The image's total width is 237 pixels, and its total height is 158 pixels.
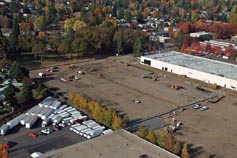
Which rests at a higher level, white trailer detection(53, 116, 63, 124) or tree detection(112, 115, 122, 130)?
tree detection(112, 115, 122, 130)

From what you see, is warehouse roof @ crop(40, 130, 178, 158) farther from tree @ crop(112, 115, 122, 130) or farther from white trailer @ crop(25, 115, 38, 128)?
white trailer @ crop(25, 115, 38, 128)

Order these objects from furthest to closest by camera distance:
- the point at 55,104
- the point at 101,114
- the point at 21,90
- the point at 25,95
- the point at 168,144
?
the point at 21,90 → the point at 55,104 → the point at 25,95 → the point at 101,114 → the point at 168,144

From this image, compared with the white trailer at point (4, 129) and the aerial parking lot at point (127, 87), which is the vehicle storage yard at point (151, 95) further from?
the white trailer at point (4, 129)

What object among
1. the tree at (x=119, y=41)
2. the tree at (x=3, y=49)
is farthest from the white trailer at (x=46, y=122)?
the tree at (x=119, y=41)

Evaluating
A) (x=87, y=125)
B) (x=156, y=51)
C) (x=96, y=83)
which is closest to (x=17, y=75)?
(x=96, y=83)

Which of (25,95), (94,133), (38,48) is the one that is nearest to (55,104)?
(25,95)

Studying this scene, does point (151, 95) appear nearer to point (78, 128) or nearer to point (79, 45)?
point (78, 128)

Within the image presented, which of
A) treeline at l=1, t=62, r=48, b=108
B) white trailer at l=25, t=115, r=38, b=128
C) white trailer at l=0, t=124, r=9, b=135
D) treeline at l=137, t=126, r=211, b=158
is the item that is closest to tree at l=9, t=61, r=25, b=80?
treeline at l=1, t=62, r=48, b=108

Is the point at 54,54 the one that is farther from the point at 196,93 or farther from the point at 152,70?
the point at 196,93
